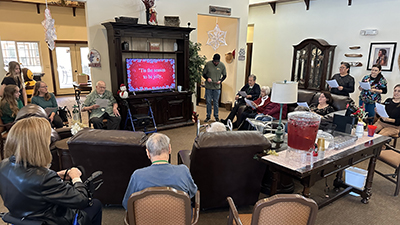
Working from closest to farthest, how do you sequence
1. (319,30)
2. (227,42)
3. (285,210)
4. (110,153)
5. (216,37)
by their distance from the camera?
(285,210)
(110,153)
(319,30)
(216,37)
(227,42)

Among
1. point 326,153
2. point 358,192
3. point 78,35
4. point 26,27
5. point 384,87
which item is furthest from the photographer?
point 78,35

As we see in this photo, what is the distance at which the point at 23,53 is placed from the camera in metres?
9.24

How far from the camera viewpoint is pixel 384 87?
4.72 metres

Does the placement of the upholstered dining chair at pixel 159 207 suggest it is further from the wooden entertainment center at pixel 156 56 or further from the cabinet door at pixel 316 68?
the cabinet door at pixel 316 68

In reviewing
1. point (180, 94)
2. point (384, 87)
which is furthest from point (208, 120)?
point (384, 87)

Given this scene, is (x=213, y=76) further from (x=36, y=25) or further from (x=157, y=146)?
(x=36, y=25)

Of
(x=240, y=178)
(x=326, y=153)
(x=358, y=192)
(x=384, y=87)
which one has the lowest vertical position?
(x=358, y=192)

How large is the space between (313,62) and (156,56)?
4027mm

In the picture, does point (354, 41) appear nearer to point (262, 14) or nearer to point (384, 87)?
point (384, 87)

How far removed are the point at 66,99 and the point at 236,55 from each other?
254 inches

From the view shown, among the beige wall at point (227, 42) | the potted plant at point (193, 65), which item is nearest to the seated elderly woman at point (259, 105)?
the potted plant at point (193, 65)

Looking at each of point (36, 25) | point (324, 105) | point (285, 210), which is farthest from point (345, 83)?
point (36, 25)

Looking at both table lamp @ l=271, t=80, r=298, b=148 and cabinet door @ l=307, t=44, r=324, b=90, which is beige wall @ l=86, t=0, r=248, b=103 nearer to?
cabinet door @ l=307, t=44, r=324, b=90

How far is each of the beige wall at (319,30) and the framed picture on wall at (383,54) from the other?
8cm
